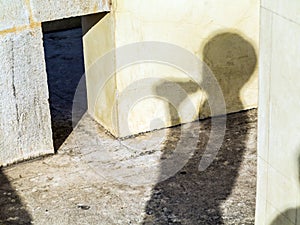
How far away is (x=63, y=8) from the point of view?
6.38 metres

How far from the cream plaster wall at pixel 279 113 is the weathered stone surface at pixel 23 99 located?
267 cm

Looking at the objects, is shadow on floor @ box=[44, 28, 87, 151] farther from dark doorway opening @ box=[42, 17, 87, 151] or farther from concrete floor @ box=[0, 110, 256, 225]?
concrete floor @ box=[0, 110, 256, 225]

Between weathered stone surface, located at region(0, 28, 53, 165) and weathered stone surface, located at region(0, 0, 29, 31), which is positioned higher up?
weathered stone surface, located at region(0, 0, 29, 31)

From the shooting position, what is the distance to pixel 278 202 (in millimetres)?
4371

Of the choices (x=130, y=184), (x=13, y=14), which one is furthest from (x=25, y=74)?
(x=130, y=184)

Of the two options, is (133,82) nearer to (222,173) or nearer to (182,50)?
(182,50)

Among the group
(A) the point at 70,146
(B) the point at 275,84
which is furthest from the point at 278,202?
(A) the point at 70,146

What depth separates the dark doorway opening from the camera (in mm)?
7552

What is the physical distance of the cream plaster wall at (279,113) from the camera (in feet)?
12.8

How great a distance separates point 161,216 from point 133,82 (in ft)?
5.35

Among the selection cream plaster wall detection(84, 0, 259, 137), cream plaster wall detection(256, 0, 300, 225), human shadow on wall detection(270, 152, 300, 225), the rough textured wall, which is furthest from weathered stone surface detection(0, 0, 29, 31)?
human shadow on wall detection(270, 152, 300, 225)

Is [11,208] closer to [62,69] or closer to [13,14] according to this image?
[13,14]

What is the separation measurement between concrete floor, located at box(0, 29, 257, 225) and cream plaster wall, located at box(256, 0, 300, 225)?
1.32 meters

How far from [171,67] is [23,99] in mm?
1470
